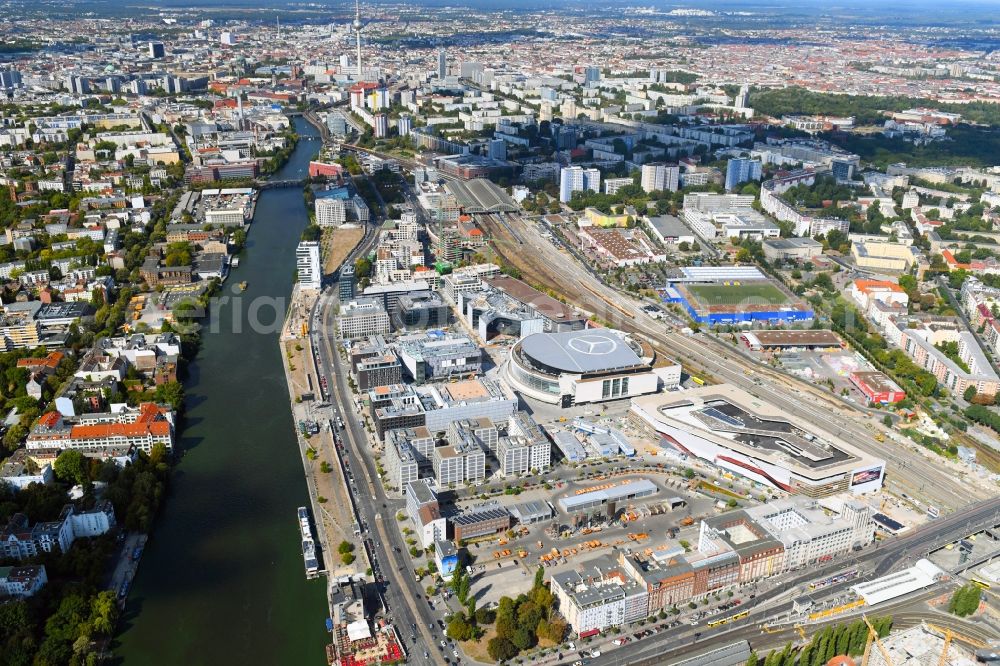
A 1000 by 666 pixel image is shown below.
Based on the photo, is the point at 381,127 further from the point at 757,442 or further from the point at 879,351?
the point at 757,442

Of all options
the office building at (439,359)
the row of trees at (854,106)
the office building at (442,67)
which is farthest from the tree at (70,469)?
the office building at (442,67)

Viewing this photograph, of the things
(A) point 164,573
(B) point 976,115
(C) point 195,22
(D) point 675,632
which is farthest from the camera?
(C) point 195,22

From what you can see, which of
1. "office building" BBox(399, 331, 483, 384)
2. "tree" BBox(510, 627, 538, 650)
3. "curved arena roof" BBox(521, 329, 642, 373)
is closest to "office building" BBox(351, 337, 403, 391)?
"office building" BBox(399, 331, 483, 384)

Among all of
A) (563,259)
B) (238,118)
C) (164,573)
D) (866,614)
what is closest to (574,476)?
(866,614)

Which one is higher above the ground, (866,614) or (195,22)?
(195,22)

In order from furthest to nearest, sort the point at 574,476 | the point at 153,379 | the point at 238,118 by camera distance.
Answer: the point at 238,118 < the point at 153,379 < the point at 574,476

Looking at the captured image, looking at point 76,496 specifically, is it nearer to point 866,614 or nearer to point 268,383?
point 268,383
